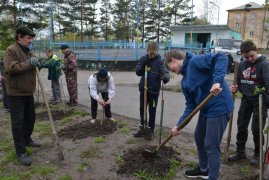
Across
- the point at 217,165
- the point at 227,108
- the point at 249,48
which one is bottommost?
the point at 217,165

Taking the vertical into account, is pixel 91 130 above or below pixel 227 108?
below

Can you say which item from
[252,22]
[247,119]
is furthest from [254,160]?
[252,22]

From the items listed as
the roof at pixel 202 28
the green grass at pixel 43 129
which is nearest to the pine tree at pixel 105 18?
the roof at pixel 202 28

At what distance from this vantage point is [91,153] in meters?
4.62

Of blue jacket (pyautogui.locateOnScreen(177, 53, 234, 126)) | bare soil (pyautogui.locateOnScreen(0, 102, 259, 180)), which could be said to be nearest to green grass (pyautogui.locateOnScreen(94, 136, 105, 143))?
bare soil (pyautogui.locateOnScreen(0, 102, 259, 180))

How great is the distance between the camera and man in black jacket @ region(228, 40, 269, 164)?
12.6ft

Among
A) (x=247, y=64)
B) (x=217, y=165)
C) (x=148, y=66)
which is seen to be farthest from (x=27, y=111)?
(x=247, y=64)

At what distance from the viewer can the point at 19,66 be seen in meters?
3.88

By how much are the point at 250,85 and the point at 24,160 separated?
3.60 meters

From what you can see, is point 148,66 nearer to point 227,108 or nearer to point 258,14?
point 227,108

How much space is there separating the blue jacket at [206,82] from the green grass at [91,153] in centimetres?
209

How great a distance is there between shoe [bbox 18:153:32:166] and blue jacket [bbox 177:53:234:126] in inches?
103

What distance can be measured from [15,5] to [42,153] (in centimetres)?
2472

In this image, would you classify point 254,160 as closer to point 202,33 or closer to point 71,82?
point 71,82
